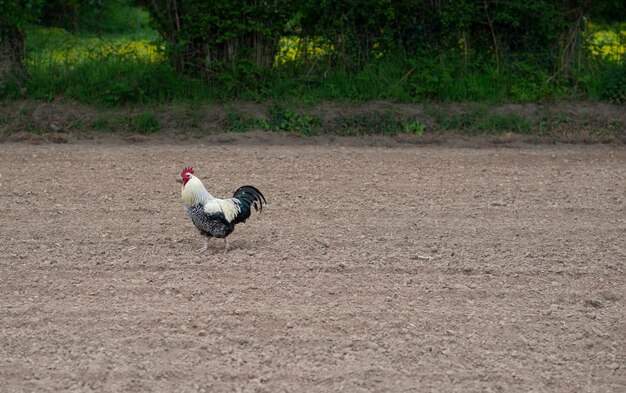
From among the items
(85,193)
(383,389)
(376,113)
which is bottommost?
(383,389)

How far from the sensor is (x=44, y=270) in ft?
27.3

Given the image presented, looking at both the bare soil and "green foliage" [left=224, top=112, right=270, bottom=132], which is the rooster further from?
"green foliage" [left=224, top=112, right=270, bottom=132]

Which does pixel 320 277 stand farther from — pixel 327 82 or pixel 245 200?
pixel 327 82

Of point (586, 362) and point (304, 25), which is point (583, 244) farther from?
point (304, 25)

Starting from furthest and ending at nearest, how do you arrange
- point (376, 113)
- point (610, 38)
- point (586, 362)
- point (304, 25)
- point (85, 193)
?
1. point (610, 38)
2. point (304, 25)
3. point (376, 113)
4. point (85, 193)
5. point (586, 362)

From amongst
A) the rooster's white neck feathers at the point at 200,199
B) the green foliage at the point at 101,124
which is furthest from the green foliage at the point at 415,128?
the rooster's white neck feathers at the point at 200,199

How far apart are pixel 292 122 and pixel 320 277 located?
20.5 ft

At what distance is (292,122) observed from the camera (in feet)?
46.2

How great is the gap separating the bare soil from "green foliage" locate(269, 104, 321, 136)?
1518 millimetres

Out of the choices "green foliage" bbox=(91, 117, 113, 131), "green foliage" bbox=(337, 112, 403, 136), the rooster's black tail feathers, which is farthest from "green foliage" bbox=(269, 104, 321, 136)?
the rooster's black tail feathers

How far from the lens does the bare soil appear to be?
6473 mm

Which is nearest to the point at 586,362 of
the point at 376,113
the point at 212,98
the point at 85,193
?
the point at 85,193

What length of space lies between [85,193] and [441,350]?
5.63m

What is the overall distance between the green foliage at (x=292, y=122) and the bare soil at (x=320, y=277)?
1518 mm
